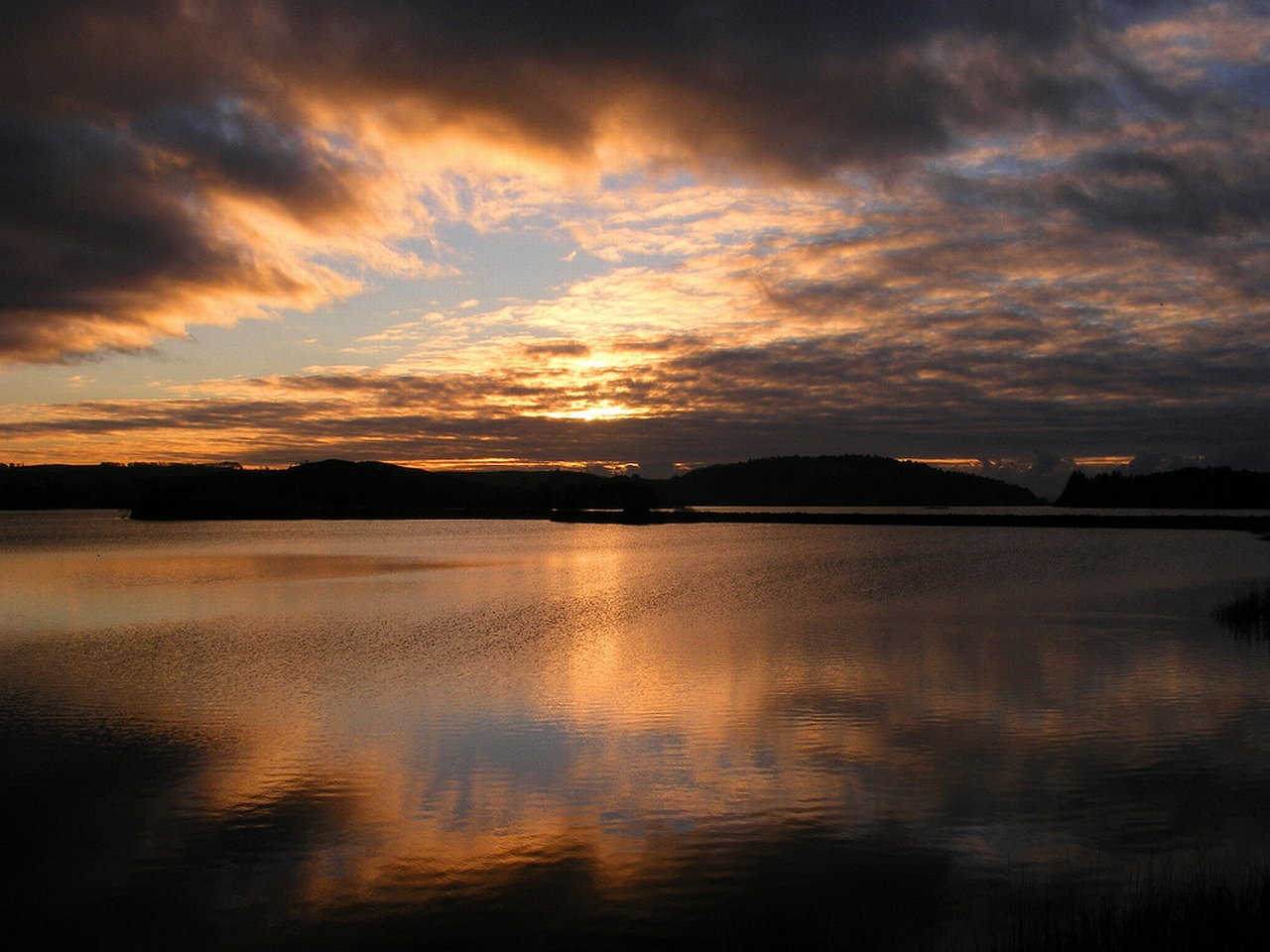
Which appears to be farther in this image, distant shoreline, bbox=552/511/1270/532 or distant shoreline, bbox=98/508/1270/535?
distant shoreline, bbox=98/508/1270/535

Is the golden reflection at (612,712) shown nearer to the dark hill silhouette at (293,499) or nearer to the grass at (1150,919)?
the grass at (1150,919)

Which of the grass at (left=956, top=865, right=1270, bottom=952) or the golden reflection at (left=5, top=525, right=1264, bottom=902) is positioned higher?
the grass at (left=956, top=865, right=1270, bottom=952)

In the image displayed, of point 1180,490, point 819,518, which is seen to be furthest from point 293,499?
point 1180,490

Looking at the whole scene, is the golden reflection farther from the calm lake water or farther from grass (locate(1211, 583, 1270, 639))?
grass (locate(1211, 583, 1270, 639))

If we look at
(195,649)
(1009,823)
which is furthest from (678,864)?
(195,649)

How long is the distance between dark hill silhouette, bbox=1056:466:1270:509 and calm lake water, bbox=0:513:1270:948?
531ft

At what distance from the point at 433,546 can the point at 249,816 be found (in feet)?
227

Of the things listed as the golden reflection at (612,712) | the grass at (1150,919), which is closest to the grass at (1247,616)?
the golden reflection at (612,712)

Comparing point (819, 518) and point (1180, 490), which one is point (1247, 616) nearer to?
point (819, 518)

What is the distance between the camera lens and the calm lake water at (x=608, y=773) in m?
8.80

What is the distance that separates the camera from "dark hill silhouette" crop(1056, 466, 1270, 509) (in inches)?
6516

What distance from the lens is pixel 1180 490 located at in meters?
174

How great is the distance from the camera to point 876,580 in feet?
146

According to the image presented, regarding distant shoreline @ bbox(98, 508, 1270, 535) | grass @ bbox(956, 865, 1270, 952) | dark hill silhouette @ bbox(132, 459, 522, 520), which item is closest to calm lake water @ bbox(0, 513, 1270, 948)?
grass @ bbox(956, 865, 1270, 952)
